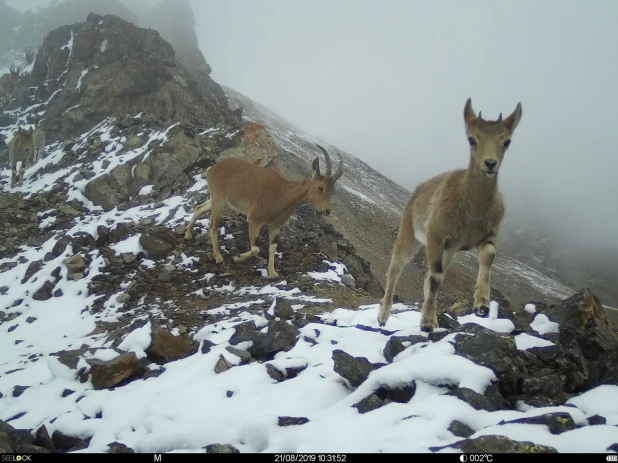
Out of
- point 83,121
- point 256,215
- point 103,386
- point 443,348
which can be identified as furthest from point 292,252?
point 83,121

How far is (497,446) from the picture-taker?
10.5ft

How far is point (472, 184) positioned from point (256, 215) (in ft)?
28.7

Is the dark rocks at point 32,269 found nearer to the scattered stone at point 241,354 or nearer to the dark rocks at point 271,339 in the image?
the dark rocks at point 271,339

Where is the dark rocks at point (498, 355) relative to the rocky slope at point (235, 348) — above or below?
above

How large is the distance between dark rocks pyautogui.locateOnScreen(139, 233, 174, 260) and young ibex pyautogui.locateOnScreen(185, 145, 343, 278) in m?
0.99

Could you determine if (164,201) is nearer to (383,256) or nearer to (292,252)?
(292,252)

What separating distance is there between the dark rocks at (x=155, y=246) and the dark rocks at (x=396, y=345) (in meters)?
9.55

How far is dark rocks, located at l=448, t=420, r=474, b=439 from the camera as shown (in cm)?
361

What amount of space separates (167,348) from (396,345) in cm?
410

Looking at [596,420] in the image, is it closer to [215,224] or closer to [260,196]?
[260,196]

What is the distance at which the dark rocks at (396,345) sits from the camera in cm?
561

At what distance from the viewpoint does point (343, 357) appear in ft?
17.5

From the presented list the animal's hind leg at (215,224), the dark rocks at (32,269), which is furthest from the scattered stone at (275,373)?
the dark rocks at (32,269)

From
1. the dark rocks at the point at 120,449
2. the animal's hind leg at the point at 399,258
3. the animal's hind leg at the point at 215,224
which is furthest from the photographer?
the animal's hind leg at the point at 215,224
